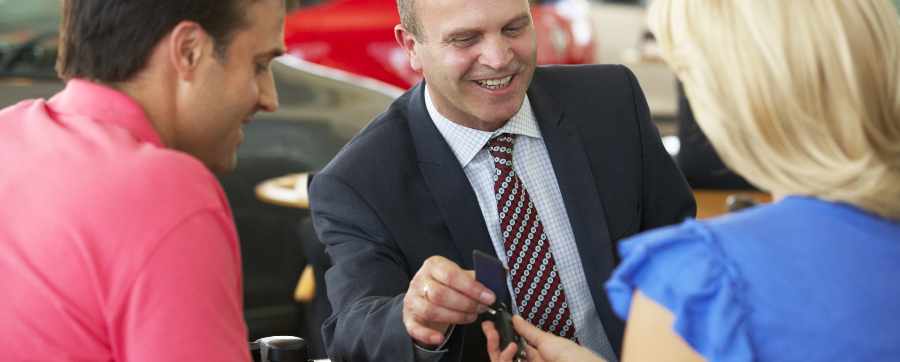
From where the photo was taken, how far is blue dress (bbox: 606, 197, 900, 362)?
4.92 feet

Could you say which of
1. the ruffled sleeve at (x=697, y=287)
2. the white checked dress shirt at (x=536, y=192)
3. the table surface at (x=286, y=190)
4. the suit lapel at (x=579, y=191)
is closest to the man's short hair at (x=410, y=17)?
the white checked dress shirt at (x=536, y=192)

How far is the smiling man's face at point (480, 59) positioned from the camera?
2396mm

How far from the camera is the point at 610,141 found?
8.11ft

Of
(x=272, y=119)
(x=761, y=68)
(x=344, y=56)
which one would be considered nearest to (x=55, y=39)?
(x=272, y=119)

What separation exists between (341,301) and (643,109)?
2.23ft

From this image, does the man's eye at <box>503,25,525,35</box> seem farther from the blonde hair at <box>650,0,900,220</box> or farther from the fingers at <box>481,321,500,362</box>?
the blonde hair at <box>650,0,900,220</box>

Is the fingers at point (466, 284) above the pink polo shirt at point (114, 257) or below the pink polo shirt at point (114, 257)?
below

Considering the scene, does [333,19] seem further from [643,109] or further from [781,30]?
[781,30]

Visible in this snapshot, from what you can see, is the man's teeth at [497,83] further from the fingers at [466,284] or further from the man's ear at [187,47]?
the man's ear at [187,47]

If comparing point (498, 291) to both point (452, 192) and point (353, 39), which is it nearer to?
point (452, 192)

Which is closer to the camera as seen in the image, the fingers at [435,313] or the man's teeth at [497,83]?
the fingers at [435,313]

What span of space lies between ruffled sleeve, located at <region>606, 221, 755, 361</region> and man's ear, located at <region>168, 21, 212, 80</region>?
588mm

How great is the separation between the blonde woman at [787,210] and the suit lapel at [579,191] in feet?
2.38

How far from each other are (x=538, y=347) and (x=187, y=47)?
682 mm
